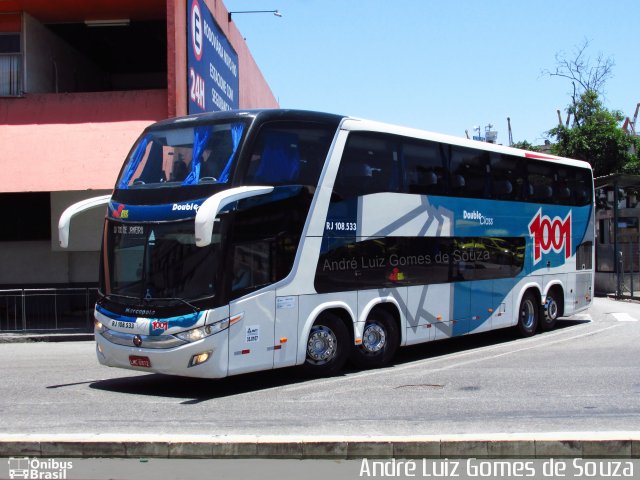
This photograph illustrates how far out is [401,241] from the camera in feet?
43.5

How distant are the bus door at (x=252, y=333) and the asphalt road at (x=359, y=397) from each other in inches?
18.9

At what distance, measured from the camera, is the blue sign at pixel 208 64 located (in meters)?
19.9

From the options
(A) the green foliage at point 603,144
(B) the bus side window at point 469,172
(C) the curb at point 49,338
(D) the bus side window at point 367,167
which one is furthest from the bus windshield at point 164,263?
(A) the green foliage at point 603,144

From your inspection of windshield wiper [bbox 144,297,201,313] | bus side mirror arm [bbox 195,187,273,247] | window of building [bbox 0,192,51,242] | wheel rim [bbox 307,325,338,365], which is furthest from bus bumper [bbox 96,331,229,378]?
window of building [bbox 0,192,51,242]

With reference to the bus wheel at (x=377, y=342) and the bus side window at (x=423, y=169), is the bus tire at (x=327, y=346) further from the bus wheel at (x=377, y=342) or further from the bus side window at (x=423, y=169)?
the bus side window at (x=423, y=169)

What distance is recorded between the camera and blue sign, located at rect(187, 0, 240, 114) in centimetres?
1986

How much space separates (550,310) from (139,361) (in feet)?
36.4

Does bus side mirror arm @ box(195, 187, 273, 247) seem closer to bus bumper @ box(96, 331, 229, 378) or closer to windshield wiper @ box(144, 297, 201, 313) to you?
windshield wiper @ box(144, 297, 201, 313)

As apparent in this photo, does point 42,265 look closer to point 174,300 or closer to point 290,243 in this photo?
point 290,243

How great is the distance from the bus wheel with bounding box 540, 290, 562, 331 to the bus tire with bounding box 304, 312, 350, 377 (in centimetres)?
739

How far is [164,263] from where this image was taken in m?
10.3

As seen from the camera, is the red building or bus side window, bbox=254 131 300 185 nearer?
bus side window, bbox=254 131 300 185

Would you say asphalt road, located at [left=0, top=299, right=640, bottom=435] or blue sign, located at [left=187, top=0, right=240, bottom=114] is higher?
blue sign, located at [left=187, top=0, right=240, bottom=114]

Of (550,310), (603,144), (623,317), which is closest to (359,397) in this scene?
(550,310)
